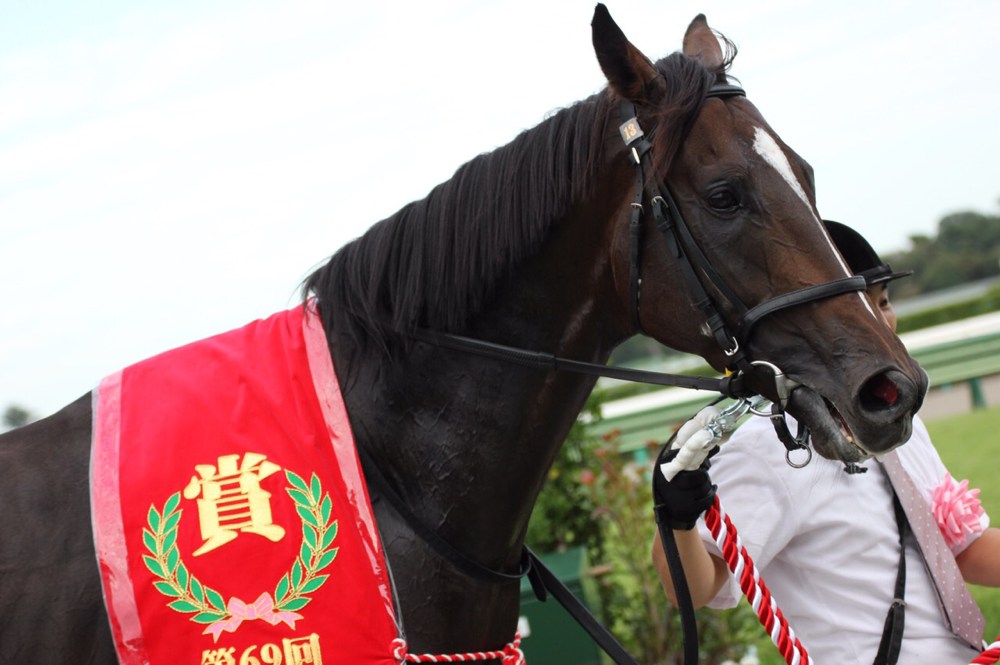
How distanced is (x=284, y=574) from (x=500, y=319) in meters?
0.76

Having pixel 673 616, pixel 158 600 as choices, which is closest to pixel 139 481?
pixel 158 600

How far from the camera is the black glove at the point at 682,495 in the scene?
2176 mm

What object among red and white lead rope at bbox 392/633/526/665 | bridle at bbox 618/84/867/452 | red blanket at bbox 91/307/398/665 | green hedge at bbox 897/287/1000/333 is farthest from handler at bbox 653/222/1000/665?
green hedge at bbox 897/287/1000/333

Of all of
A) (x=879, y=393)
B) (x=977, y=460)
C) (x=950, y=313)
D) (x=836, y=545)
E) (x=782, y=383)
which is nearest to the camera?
(x=879, y=393)

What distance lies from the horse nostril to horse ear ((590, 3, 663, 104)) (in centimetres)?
81

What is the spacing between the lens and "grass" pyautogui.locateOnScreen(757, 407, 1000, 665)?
505 cm

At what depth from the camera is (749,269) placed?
6.22 ft

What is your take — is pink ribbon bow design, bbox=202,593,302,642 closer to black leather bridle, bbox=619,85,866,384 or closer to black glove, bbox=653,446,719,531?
black glove, bbox=653,446,719,531

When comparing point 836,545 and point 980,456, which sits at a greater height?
point 836,545

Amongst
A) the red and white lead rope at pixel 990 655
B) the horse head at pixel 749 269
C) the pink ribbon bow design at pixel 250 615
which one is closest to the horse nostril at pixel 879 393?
the horse head at pixel 749 269

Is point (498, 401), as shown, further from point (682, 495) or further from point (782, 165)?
point (782, 165)

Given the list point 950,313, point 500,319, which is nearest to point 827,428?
point 500,319

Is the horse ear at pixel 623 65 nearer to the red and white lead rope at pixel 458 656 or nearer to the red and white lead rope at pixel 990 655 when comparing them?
the red and white lead rope at pixel 458 656

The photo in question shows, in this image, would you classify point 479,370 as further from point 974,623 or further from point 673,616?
point 673,616
